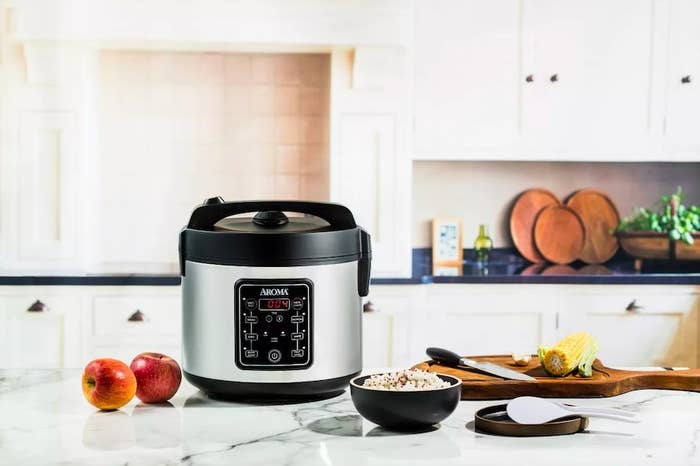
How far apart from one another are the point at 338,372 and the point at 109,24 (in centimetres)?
239

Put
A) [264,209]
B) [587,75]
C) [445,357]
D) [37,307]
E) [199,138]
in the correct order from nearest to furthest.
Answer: [264,209]
[445,357]
[37,307]
[587,75]
[199,138]

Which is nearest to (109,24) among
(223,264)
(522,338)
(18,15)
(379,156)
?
(18,15)

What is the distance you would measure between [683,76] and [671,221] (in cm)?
60

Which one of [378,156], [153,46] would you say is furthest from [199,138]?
[378,156]

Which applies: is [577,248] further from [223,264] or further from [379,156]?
[223,264]

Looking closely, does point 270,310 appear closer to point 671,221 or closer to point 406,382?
point 406,382

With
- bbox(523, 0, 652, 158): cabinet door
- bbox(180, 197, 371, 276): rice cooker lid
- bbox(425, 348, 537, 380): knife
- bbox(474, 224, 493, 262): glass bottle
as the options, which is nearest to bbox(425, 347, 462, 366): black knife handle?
bbox(425, 348, 537, 380): knife

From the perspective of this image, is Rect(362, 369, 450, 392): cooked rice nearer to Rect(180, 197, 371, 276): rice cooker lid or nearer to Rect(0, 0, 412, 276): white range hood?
Rect(180, 197, 371, 276): rice cooker lid

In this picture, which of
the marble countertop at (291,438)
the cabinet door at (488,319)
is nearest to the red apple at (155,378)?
the marble countertop at (291,438)

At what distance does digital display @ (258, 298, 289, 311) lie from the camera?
1407mm

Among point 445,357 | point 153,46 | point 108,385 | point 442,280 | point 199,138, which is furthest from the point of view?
point 199,138

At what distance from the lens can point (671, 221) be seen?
146 inches

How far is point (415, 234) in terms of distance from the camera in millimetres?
3996

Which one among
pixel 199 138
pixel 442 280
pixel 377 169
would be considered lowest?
pixel 442 280
